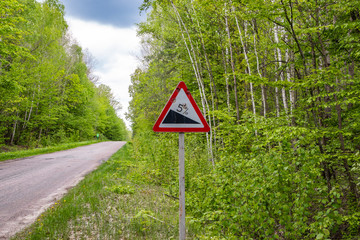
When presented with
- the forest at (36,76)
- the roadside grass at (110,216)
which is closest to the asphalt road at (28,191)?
the roadside grass at (110,216)

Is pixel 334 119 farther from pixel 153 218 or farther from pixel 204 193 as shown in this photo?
pixel 153 218

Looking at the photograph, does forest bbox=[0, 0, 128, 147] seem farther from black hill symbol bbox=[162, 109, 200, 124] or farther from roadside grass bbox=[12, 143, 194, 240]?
black hill symbol bbox=[162, 109, 200, 124]

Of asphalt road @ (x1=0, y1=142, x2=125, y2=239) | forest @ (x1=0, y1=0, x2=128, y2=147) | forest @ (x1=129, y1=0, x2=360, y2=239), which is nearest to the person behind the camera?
forest @ (x1=129, y1=0, x2=360, y2=239)

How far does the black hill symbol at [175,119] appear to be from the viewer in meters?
3.20

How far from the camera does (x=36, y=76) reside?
20172 millimetres

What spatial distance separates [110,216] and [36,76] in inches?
778

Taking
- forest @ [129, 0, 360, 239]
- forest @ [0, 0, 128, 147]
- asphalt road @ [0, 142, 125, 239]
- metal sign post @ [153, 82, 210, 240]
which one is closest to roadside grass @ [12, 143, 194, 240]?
Answer: asphalt road @ [0, 142, 125, 239]

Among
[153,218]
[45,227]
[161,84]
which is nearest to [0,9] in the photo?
[161,84]

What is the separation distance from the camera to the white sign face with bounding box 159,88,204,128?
3.19 m

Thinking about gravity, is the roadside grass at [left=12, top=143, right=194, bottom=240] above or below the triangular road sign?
below

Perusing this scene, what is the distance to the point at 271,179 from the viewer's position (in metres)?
3.26

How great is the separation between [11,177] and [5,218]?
444 centimetres

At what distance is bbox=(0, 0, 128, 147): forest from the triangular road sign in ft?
40.7

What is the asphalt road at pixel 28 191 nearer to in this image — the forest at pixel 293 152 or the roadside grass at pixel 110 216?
the roadside grass at pixel 110 216
